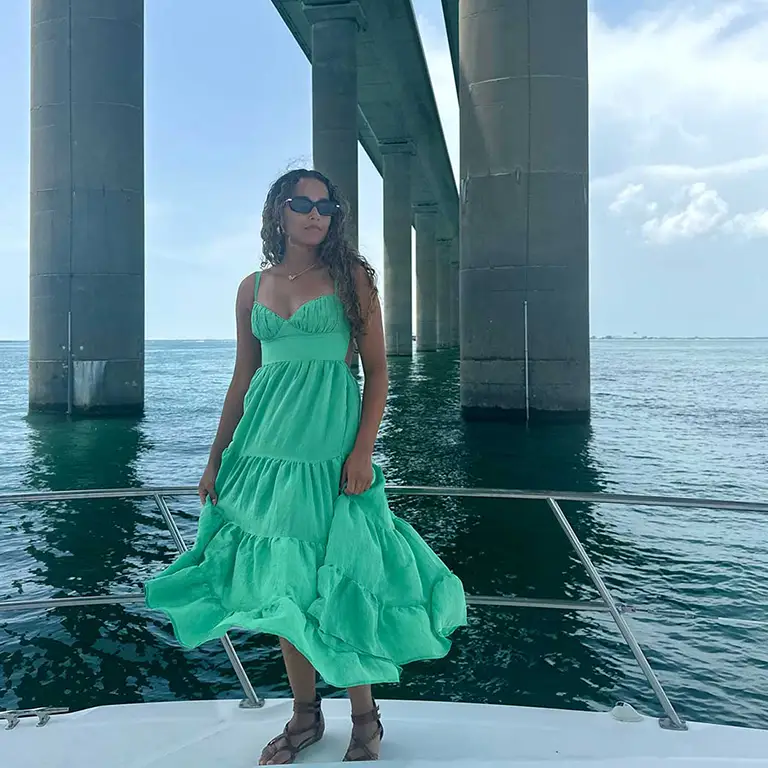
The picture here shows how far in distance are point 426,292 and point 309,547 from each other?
58757mm

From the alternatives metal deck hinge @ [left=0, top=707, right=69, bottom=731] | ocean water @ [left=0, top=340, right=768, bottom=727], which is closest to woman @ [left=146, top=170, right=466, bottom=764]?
metal deck hinge @ [left=0, top=707, right=69, bottom=731]

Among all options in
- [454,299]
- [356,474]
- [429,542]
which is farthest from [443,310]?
[356,474]

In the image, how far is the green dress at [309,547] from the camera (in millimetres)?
1969

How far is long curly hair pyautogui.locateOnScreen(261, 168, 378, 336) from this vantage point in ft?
7.36

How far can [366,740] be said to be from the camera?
2.13 meters

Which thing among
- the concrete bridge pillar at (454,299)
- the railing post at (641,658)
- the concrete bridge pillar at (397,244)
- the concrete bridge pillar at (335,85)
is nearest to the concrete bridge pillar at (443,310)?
the concrete bridge pillar at (454,299)

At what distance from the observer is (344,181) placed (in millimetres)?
29750

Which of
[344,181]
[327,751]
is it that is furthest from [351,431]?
[344,181]

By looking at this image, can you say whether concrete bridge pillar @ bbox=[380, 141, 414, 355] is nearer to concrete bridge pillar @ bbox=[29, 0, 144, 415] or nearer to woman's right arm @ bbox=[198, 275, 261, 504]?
concrete bridge pillar @ bbox=[29, 0, 144, 415]

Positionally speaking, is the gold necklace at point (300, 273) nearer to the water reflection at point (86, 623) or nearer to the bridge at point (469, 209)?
the water reflection at point (86, 623)

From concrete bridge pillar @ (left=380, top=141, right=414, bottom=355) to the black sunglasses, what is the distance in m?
46.8

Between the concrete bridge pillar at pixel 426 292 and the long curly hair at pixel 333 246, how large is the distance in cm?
5731

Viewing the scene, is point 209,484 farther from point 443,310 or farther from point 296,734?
point 443,310

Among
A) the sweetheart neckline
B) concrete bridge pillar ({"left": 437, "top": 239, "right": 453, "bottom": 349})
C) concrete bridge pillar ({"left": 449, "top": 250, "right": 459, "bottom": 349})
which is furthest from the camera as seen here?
concrete bridge pillar ({"left": 449, "top": 250, "right": 459, "bottom": 349})
